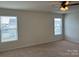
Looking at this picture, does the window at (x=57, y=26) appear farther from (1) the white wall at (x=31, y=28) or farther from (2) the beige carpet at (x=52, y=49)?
(2) the beige carpet at (x=52, y=49)

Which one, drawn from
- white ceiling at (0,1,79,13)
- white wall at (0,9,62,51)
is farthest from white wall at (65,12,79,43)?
white wall at (0,9,62,51)

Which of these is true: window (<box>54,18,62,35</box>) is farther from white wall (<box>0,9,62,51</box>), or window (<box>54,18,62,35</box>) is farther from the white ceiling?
the white ceiling

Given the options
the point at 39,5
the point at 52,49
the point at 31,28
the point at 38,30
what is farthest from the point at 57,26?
the point at 31,28

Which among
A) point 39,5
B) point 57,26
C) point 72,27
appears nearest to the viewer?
point 57,26

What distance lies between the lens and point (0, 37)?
3861 mm

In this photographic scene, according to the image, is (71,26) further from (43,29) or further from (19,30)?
(19,30)

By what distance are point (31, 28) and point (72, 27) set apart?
152 cm

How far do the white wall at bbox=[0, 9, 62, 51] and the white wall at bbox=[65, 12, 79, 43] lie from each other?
48 centimetres

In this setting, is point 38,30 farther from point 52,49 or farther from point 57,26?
point 57,26

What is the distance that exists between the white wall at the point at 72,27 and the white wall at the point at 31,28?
1.59 ft

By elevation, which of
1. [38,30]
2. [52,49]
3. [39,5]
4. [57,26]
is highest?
[39,5]

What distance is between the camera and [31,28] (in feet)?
14.5

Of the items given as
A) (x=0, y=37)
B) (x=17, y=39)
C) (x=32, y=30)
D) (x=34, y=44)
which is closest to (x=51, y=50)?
(x=34, y=44)

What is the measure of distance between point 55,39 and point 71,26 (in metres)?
0.64
